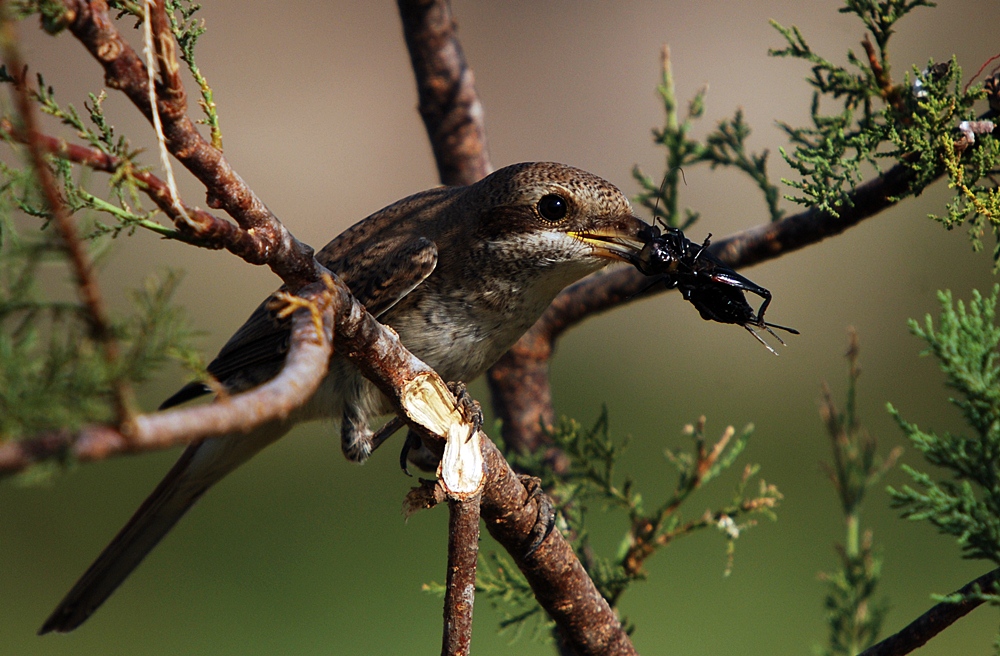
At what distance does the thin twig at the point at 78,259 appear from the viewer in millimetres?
964

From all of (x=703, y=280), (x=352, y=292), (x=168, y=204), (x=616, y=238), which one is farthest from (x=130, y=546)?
(x=168, y=204)

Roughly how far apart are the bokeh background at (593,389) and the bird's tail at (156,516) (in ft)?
1.42

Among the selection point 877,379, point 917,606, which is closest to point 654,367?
point 877,379

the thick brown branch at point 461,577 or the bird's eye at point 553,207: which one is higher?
the bird's eye at point 553,207

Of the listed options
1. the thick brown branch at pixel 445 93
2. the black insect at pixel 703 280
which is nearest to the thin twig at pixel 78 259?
the black insect at pixel 703 280

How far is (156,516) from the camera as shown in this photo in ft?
11.2

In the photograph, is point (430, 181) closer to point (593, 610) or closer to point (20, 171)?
point (593, 610)

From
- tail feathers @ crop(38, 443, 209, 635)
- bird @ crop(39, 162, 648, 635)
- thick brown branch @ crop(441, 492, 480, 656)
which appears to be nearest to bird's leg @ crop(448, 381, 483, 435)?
thick brown branch @ crop(441, 492, 480, 656)

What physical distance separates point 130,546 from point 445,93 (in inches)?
80.9

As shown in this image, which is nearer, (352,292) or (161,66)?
(161,66)

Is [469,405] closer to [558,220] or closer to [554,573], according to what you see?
[554,573]

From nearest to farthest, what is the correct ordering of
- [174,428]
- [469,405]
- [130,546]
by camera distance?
[174,428] < [469,405] < [130,546]

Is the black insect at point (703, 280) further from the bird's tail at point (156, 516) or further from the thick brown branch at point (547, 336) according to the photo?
the bird's tail at point (156, 516)

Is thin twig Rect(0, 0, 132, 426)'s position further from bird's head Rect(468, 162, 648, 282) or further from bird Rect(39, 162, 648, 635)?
bird's head Rect(468, 162, 648, 282)
